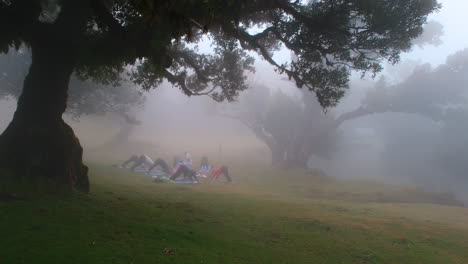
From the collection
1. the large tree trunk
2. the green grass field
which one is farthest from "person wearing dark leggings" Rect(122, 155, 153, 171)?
the large tree trunk

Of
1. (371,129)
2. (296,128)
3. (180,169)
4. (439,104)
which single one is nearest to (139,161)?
(180,169)

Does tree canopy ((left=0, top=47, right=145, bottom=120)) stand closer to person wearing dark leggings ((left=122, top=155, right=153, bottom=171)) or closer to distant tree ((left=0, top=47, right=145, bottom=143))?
distant tree ((left=0, top=47, right=145, bottom=143))

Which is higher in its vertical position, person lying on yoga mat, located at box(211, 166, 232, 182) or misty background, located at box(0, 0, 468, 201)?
misty background, located at box(0, 0, 468, 201)

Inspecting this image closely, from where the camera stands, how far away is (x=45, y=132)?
1134 cm

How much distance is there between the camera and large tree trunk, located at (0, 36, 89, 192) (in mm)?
10922

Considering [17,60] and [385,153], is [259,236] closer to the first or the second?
[17,60]

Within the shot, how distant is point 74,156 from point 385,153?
174ft

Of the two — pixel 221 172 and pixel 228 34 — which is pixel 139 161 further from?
pixel 228 34

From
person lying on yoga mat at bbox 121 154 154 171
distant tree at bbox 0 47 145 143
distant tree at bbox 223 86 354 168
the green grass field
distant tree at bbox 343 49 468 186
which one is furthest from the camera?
distant tree at bbox 343 49 468 186

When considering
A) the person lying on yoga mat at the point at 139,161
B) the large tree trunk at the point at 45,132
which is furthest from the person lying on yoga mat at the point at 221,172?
the large tree trunk at the point at 45,132

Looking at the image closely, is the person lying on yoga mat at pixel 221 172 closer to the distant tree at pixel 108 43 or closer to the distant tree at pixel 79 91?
the distant tree at pixel 79 91

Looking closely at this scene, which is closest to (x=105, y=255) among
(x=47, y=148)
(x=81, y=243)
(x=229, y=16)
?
(x=81, y=243)

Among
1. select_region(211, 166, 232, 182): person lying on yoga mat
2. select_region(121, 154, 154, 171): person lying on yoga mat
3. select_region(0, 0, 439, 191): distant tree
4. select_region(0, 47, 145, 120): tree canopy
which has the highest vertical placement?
select_region(0, 47, 145, 120): tree canopy

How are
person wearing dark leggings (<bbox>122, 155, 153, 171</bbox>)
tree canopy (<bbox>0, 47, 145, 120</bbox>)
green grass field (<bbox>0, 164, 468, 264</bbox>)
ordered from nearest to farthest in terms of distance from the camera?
1. green grass field (<bbox>0, 164, 468, 264</bbox>)
2. person wearing dark leggings (<bbox>122, 155, 153, 171</bbox>)
3. tree canopy (<bbox>0, 47, 145, 120</bbox>)
